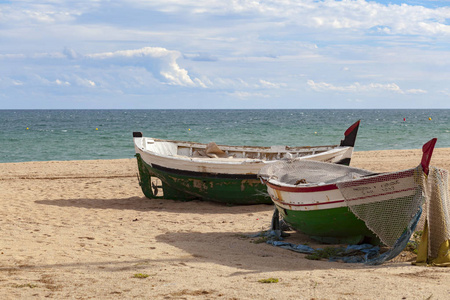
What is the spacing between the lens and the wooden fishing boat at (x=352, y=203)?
6.06 metres

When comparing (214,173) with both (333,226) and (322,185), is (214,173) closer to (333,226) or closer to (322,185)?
(333,226)

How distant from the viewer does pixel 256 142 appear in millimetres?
35938

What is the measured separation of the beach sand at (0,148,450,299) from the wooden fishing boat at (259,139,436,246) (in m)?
0.49

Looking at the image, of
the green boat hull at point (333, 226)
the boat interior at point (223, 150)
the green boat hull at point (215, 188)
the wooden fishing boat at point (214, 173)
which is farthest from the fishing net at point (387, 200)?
the boat interior at point (223, 150)

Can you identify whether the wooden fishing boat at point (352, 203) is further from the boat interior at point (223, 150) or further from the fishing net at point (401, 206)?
the boat interior at point (223, 150)

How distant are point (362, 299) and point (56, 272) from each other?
3.48m

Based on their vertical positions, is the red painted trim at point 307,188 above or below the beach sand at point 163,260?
above

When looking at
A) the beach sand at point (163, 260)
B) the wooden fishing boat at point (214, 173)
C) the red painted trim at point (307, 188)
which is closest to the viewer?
the beach sand at point (163, 260)

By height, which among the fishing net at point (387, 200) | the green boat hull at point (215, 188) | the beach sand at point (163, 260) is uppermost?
the fishing net at point (387, 200)

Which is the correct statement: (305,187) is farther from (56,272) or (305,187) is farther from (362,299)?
(56,272)

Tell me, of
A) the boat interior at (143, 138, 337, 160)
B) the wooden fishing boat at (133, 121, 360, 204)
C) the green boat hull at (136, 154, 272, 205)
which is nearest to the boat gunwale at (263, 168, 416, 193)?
the wooden fishing boat at (133, 121, 360, 204)

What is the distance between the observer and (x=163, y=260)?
6.45 m

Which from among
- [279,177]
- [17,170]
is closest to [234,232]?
[279,177]

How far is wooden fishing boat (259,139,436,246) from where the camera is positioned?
606 cm
